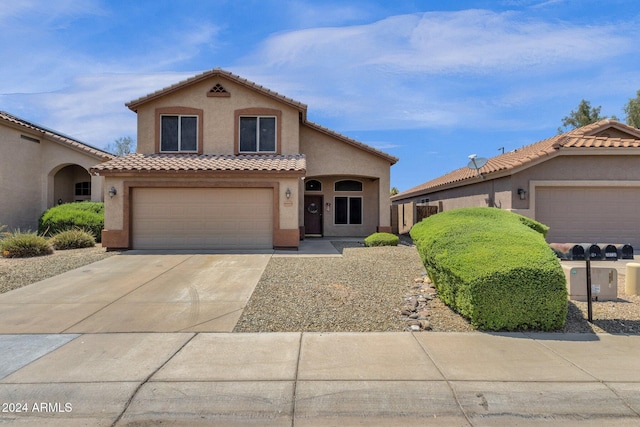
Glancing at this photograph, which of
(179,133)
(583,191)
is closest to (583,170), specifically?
(583,191)

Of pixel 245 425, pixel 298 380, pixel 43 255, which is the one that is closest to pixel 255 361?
pixel 298 380

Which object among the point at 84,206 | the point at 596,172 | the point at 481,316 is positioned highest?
the point at 596,172

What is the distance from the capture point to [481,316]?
573cm

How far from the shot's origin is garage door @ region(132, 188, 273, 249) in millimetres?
14078

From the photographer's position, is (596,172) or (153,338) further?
(596,172)

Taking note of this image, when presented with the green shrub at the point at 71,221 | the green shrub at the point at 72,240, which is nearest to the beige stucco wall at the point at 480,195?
the green shrub at the point at 72,240

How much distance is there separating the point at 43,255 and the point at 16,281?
4386mm

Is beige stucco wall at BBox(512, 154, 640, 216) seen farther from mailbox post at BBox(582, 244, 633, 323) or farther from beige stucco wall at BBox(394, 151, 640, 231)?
mailbox post at BBox(582, 244, 633, 323)

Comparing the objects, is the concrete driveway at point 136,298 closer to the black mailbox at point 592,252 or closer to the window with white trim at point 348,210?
the black mailbox at point 592,252

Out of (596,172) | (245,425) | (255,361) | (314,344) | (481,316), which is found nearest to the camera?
(245,425)

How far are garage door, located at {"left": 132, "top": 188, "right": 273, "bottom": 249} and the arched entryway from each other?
966cm

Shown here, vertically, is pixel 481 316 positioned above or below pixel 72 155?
below

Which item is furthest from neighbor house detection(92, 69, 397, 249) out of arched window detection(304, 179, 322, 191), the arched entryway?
the arched entryway

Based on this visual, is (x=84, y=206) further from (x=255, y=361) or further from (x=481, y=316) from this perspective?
(x=481, y=316)
